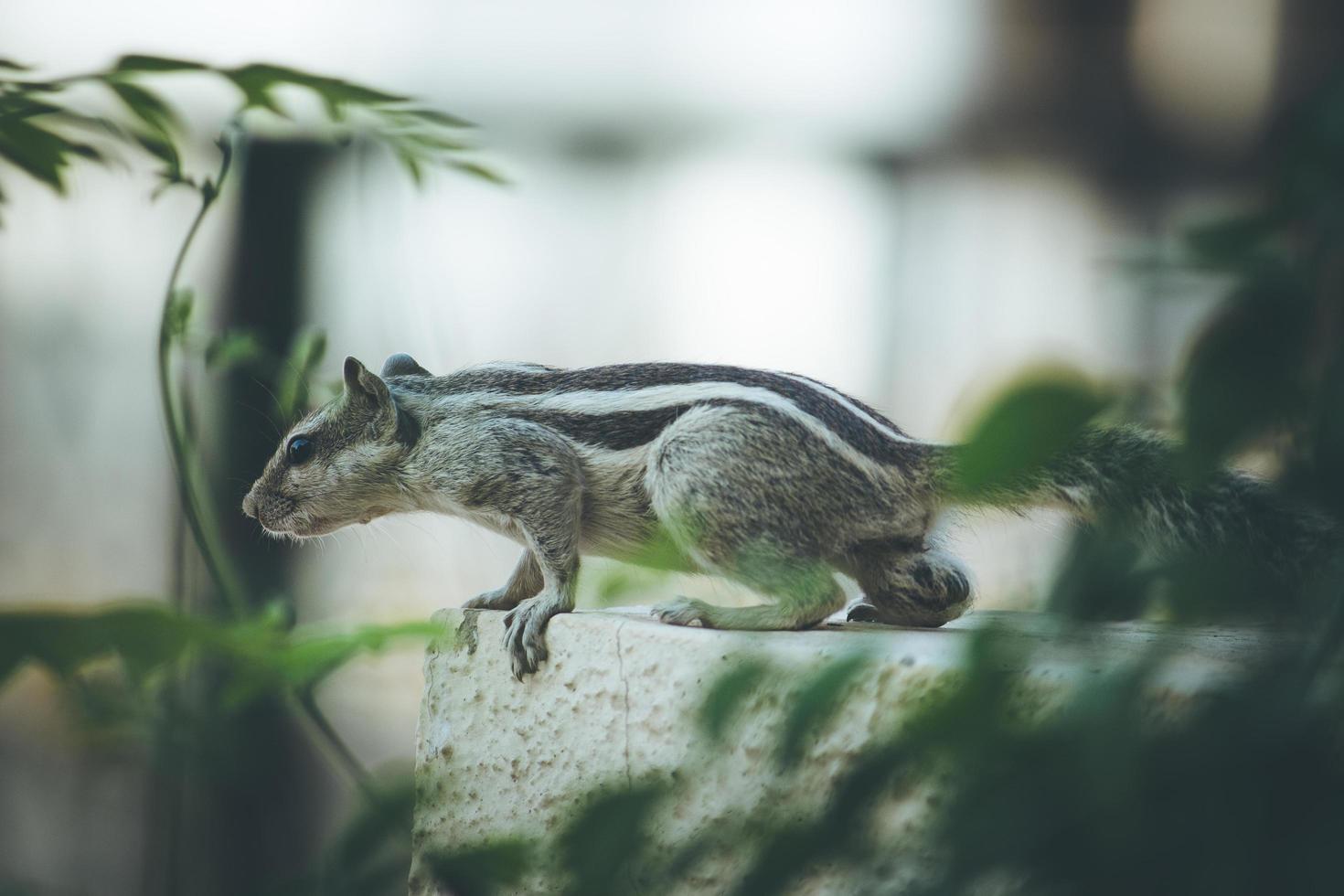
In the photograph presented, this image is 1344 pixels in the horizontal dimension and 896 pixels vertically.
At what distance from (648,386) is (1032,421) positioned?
924 millimetres

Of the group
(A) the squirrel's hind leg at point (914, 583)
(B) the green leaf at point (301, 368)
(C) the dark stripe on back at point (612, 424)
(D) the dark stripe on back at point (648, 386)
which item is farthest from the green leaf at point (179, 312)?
(A) the squirrel's hind leg at point (914, 583)

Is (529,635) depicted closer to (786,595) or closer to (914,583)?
(786,595)

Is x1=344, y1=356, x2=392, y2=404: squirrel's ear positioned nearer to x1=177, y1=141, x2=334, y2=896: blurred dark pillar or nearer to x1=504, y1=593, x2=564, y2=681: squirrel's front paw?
x1=504, y1=593, x2=564, y2=681: squirrel's front paw

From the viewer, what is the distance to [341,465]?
1.26 m

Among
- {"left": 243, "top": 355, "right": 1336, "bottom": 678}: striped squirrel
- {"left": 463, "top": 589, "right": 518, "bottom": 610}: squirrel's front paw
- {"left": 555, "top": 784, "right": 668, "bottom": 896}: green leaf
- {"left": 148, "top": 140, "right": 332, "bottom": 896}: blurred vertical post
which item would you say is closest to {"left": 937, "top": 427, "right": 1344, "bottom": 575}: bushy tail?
{"left": 243, "top": 355, "right": 1336, "bottom": 678}: striped squirrel

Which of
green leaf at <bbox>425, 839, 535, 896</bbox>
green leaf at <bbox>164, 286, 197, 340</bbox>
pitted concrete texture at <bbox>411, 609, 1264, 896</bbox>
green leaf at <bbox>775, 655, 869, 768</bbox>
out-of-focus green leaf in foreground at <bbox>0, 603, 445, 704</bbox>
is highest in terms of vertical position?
green leaf at <bbox>775, 655, 869, 768</bbox>

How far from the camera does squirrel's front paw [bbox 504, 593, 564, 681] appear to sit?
1182mm

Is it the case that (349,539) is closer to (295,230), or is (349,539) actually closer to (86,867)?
(295,230)

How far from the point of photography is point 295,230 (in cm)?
225

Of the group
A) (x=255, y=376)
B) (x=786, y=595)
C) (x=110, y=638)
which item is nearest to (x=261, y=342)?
(x=255, y=376)

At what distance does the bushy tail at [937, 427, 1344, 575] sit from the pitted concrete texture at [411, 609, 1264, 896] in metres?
0.10

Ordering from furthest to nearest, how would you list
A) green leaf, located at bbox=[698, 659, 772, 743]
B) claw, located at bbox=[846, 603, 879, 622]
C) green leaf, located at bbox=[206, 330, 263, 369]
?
green leaf, located at bbox=[206, 330, 263, 369] < claw, located at bbox=[846, 603, 879, 622] < green leaf, located at bbox=[698, 659, 772, 743]

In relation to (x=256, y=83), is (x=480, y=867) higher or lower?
lower

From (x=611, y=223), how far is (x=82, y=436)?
1.10 m
